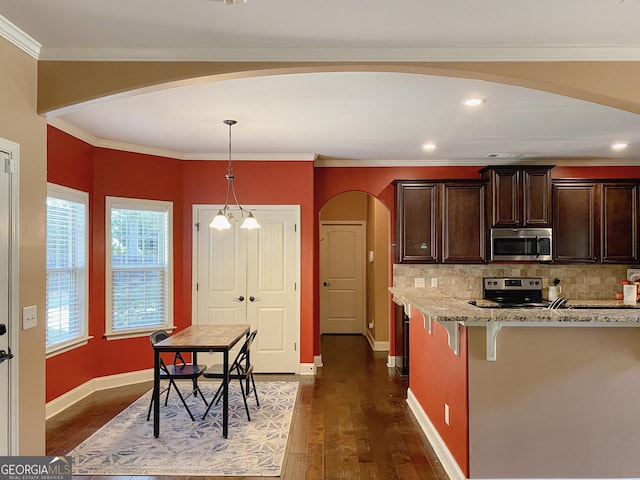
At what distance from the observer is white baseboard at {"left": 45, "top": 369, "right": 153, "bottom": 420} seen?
4363 millimetres

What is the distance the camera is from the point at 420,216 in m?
5.78

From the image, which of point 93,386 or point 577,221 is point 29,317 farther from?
point 577,221

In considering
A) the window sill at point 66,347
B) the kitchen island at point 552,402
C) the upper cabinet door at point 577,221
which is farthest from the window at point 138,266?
the upper cabinet door at point 577,221

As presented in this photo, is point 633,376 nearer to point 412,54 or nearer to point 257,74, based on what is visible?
point 412,54

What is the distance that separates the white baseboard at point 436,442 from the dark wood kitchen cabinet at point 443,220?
6.08ft

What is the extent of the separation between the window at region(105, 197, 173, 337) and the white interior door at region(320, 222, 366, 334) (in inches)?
140

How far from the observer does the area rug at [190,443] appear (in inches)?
128

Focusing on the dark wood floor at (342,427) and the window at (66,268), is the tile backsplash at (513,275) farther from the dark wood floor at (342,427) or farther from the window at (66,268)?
the window at (66,268)

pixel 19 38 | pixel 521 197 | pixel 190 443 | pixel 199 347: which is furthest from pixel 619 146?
pixel 19 38

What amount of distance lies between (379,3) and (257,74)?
2.80 ft

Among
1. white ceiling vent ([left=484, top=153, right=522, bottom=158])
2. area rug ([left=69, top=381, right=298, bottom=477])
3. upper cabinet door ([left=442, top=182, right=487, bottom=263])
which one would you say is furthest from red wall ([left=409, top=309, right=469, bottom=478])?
white ceiling vent ([left=484, top=153, right=522, bottom=158])

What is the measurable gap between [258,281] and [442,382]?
2921mm

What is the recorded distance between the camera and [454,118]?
425cm

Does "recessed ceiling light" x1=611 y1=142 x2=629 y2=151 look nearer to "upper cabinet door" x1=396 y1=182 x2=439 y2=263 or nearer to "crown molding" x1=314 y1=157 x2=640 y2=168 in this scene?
"crown molding" x1=314 y1=157 x2=640 y2=168
